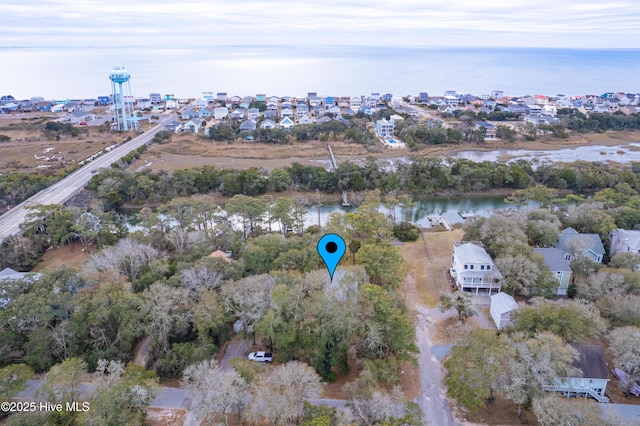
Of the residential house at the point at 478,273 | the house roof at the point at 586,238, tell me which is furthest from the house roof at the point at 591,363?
the house roof at the point at 586,238

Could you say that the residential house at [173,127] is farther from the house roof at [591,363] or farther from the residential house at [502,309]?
the house roof at [591,363]

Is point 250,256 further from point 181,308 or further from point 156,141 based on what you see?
point 156,141

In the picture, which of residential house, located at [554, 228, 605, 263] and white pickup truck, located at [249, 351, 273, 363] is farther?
residential house, located at [554, 228, 605, 263]

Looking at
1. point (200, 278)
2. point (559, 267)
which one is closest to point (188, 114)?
point (200, 278)

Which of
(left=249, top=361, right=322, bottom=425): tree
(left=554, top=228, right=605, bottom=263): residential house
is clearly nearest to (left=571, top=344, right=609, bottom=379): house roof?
(left=554, top=228, right=605, bottom=263): residential house

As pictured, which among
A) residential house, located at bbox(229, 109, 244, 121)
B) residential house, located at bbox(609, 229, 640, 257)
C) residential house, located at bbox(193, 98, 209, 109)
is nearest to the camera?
residential house, located at bbox(609, 229, 640, 257)

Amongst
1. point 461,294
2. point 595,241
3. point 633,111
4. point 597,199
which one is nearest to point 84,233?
point 461,294

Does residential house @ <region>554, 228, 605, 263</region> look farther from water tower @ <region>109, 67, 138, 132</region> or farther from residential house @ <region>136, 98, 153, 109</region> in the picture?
residential house @ <region>136, 98, 153, 109</region>

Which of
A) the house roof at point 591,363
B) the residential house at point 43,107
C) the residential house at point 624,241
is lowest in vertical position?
the house roof at point 591,363
